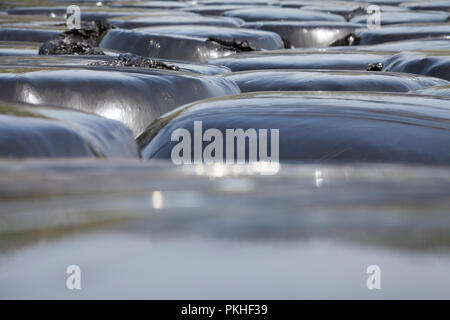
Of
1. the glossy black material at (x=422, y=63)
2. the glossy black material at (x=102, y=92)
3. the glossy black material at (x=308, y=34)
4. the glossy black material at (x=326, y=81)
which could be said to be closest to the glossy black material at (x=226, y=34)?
the glossy black material at (x=308, y=34)

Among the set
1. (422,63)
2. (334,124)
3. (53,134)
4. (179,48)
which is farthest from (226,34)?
(53,134)

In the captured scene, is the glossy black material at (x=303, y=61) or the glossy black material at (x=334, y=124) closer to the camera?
the glossy black material at (x=334, y=124)

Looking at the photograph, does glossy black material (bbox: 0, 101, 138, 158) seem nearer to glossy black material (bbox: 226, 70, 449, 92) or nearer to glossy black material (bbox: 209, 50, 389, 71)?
glossy black material (bbox: 226, 70, 449, 92)

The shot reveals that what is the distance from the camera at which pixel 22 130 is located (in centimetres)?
91

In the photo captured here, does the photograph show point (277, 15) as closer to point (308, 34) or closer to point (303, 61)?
point (308, 34)

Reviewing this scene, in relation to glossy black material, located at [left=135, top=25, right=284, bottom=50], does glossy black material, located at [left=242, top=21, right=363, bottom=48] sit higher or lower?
higher

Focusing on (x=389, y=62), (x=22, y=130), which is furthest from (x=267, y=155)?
(x=389, y=62)

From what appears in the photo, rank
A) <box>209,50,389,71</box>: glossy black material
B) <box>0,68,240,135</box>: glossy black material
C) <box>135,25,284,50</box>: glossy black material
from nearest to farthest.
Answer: <box>0,68,240,135</box>: glossy black material
<box>209,50,389,71</box>: glossy black material
<box>135,25,284,50</box>: glossy black material

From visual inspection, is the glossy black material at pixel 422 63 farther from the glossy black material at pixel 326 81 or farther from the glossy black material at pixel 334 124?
the glossy black material at pixel 334 124

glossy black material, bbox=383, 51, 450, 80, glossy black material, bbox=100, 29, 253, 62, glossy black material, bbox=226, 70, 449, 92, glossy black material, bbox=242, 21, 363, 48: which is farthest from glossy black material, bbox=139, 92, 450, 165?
glossy black material, bbox=242, 21, 363, 48

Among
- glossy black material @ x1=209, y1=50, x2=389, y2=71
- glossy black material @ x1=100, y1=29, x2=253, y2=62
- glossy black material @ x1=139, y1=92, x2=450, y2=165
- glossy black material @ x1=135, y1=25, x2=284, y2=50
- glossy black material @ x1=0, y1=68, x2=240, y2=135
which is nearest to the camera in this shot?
glossy black material @ x1=139, y1=92, x2=450, y2=165

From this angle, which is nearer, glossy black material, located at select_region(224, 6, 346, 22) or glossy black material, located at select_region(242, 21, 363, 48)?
glossy black material, located at select_region(242, 21, 363, 48)

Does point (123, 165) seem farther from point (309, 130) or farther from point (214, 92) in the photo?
point (214, 92)
